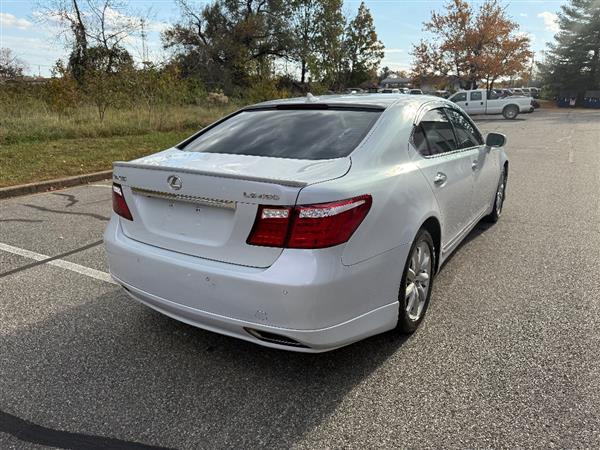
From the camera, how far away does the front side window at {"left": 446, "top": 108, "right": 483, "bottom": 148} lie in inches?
164

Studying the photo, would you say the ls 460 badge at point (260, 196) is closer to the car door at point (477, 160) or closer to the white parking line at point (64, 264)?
the white parking line at point (64, 264)

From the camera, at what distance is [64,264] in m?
4.40

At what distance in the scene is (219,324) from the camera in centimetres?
250

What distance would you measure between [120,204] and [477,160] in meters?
3.19

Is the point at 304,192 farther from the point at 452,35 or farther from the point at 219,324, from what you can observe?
the point at 452,35

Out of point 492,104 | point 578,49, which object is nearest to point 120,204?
point 492,104

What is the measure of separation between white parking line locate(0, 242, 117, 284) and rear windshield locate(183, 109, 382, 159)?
4.96 ft

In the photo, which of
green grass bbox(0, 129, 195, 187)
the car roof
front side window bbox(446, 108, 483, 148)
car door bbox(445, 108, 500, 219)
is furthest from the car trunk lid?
green grass bbox(0, 129, 195, 187)

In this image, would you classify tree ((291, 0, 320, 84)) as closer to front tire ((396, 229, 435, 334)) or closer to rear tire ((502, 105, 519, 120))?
rear tire ((502, 105, 519, 120))

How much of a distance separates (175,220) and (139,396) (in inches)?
38.1

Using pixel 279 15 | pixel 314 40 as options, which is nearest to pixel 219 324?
pixel 279 15

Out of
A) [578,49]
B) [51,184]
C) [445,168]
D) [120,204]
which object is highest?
[578,49]

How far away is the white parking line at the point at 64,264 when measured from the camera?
13.5ft

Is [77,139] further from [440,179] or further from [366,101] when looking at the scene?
[440,179]
